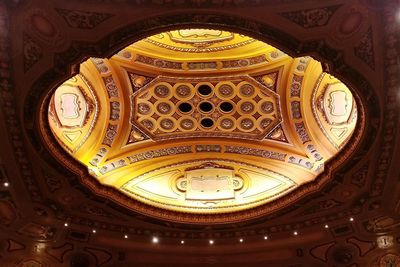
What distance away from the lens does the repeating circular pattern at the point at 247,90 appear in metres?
13.5

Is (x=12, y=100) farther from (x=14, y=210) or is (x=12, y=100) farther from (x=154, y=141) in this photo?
(x=154, y=141)

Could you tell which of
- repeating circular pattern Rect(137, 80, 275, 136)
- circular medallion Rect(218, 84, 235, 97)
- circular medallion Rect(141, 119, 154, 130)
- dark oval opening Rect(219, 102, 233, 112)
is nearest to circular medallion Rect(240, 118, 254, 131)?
repeating circular pattern Rect(137, 80, 275, 136)

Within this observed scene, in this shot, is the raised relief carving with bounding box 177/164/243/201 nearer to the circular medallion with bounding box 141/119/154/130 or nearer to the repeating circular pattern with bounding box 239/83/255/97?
A: the circular medallion with bounding box 141/119/154/130

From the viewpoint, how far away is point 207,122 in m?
14.2

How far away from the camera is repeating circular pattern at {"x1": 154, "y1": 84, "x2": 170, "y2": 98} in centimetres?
1359

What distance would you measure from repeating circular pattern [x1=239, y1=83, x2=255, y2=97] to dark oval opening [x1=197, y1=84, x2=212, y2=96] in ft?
2.86

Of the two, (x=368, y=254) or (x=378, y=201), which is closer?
(x=378, y=201)

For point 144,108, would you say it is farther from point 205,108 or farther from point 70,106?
point 70,106

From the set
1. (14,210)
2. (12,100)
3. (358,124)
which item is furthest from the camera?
(14,210)

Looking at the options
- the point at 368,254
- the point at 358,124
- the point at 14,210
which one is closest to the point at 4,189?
the point at 14,210

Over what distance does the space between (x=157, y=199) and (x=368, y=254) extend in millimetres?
5787

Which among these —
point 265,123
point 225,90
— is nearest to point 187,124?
point 225,90

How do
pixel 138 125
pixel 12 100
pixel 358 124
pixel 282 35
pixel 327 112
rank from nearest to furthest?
pixel 282 35 → pixel 12 100 → pixel 358 124 → pixel 327 112 → pixel 138 125

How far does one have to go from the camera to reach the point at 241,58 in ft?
43.3
